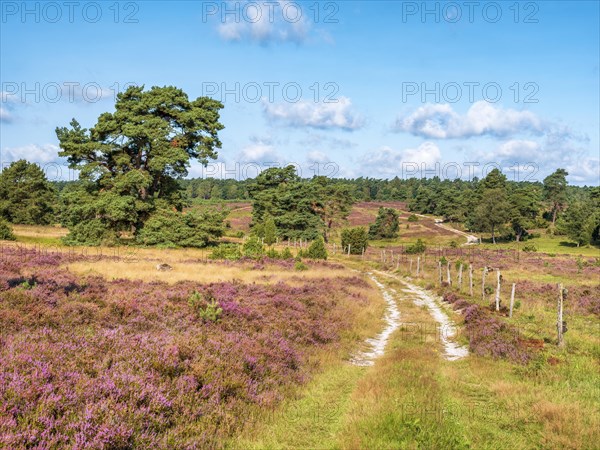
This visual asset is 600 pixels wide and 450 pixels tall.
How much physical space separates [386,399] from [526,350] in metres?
6.95

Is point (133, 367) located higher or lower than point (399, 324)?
higher

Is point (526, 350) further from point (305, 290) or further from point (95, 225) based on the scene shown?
point (95, 225)

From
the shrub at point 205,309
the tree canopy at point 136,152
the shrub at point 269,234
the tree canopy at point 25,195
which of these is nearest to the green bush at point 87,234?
the tree canopy at point 136,152

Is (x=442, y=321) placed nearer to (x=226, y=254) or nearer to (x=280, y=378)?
(x=280, y=378)

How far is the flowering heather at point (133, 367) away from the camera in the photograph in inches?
211

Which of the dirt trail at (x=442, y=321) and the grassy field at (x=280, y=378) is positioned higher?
the grassy field at (x=280, y=378)

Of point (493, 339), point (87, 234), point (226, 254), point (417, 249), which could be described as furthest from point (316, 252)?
point (493, 339)

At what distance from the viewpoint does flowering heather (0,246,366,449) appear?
5352mm

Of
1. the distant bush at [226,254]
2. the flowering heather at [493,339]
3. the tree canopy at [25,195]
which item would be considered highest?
the tree canopy at [25,195]

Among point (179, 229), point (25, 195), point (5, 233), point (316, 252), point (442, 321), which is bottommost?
point (442, 321)

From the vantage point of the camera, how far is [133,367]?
6.98 metres

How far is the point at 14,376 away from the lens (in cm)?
565

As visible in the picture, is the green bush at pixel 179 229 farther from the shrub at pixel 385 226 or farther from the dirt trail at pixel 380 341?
the shrub at pixel 385 226

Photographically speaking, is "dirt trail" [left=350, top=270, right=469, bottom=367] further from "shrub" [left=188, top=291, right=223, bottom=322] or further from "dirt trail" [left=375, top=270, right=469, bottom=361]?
"shrub" [left=188, top=291, right=223, bottom=322]
